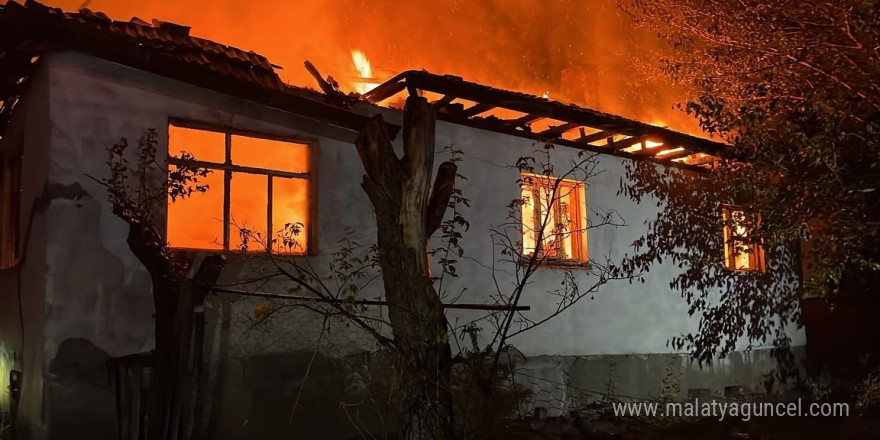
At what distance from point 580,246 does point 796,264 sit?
5.61m

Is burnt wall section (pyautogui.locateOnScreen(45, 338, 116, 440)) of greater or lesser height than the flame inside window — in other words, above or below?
below

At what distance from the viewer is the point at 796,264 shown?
13.4 meters

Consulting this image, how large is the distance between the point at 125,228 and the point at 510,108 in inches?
199

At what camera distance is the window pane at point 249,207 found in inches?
305

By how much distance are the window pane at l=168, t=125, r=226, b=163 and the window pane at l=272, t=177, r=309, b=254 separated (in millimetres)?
704

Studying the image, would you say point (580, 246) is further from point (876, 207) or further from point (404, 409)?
point (404, 409)

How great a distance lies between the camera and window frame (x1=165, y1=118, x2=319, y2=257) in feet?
24.4

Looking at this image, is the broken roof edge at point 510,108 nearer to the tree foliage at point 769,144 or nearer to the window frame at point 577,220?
the window frame at point 577,220

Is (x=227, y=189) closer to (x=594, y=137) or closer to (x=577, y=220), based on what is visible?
(x=577, y=220)

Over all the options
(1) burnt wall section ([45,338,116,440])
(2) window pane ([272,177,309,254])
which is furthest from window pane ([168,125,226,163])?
(1) burnt wall section ([45,338,116,440])

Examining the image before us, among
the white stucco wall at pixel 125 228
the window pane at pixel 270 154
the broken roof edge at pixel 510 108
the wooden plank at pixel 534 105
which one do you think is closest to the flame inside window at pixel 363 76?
the broken roof edge at pixel 510 108

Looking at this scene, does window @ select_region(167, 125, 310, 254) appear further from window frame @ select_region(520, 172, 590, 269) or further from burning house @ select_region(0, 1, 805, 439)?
window frame @ select_region(520, 172, 590, 269)

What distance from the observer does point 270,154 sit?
8070 millimetres

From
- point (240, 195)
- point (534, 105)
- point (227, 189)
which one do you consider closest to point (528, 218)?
point (534, 105)
